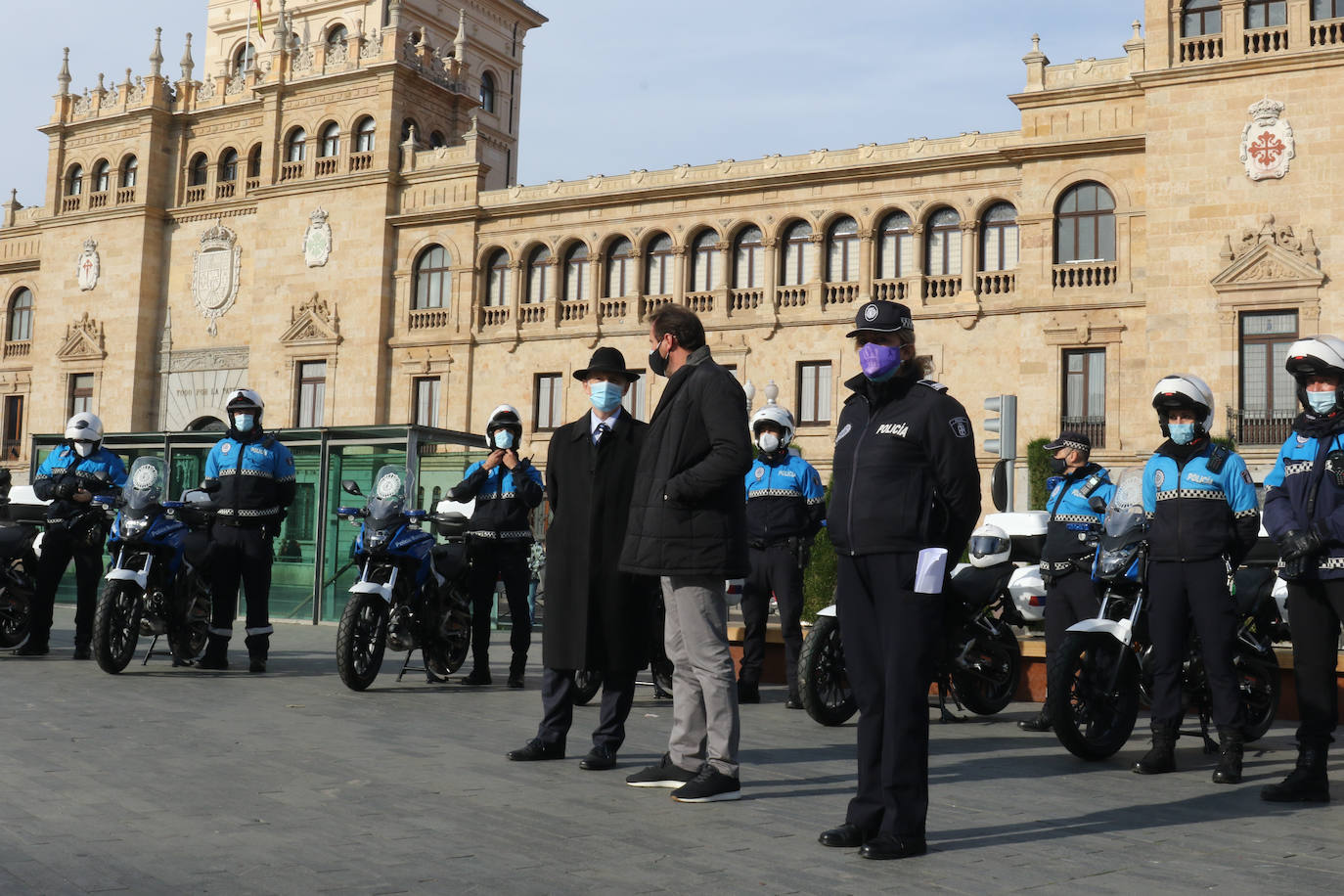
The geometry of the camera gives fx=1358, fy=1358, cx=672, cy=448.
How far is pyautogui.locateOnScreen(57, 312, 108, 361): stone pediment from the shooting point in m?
42.2

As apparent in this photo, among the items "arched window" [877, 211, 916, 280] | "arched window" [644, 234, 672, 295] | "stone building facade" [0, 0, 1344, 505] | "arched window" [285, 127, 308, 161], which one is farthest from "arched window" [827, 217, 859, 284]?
"arched window" [285, 127, 308, 161]

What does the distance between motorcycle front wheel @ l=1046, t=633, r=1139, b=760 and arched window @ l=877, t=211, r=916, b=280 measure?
2519cm

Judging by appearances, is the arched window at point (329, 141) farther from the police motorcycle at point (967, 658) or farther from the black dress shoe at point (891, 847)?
the black dress shoe at point (891, 847)

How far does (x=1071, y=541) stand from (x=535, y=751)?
13.4ft

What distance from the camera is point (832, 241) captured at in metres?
33.1

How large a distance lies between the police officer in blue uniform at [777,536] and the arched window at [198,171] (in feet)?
121

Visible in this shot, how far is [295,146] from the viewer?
133ft

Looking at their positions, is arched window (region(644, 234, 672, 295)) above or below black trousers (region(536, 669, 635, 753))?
above

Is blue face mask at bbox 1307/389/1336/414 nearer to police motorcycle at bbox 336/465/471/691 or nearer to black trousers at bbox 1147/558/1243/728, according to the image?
black trousers at bbox 1147/558/1243/728

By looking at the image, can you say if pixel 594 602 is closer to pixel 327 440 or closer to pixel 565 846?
pixel 565 846

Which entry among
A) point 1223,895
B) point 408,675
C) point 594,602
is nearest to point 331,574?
point 408,675

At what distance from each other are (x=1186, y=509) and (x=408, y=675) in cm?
627

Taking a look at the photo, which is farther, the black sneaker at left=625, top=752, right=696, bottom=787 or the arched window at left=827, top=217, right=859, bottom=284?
the arched window at left=827, top=217, right=859, bottom=284

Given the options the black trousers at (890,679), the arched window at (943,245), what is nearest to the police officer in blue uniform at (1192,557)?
the black trousers at (890,679)
